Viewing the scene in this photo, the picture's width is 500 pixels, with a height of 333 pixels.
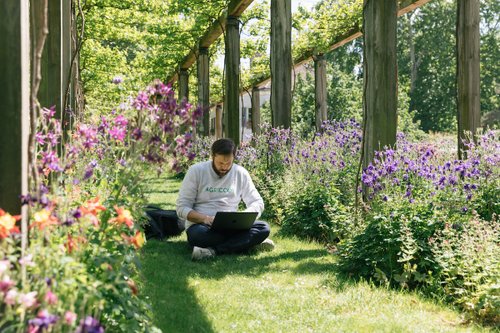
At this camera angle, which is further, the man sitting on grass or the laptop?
the man sitting on grass

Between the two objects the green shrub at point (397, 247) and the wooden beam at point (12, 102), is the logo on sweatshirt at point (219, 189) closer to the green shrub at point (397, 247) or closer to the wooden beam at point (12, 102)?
the green shrub at point (397, 247)

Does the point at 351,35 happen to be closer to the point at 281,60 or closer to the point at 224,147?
the point at 281,60

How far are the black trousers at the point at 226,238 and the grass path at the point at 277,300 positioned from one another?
21 centimetres

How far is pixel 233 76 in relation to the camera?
1188 cm

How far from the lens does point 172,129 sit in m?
3.13

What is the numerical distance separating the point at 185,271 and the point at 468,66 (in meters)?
3.87

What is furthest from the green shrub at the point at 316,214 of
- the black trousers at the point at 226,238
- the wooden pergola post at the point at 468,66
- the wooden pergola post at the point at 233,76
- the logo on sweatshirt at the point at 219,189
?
the wooden pergola post at the point at 233,76

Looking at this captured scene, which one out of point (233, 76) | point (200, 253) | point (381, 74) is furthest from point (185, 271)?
point (233, 76)

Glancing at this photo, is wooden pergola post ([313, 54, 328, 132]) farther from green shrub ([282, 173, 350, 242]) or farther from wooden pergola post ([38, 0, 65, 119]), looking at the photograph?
wooden pergola post ([38, 0, 65, 119])

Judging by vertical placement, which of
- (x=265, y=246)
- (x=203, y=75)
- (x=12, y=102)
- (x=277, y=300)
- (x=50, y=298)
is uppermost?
(x=203, y=75)

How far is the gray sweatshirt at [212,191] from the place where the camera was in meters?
6.09

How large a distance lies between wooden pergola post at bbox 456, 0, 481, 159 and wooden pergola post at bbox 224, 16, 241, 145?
533 centimetres

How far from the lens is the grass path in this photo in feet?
12.2

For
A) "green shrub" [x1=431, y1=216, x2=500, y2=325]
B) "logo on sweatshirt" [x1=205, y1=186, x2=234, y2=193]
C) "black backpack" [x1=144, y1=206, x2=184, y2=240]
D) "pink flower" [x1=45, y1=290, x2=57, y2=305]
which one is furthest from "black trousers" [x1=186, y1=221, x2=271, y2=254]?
"pink flower" [x1=45, y1=290, x2=57, y2=305]
